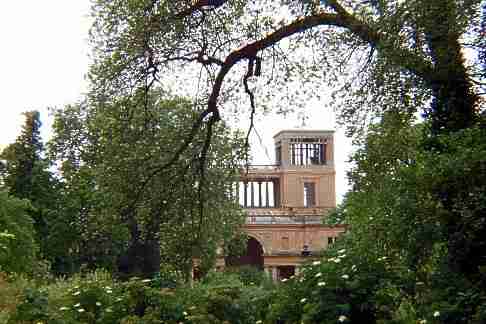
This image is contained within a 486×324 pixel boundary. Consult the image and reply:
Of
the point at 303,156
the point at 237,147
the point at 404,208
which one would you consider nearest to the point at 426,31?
the point at 404,208

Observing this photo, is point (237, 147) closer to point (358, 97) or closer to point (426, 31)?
point (358, 97)

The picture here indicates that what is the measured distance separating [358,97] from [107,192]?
16.3 ft

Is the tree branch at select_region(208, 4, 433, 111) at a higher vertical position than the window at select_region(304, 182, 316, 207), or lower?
lower

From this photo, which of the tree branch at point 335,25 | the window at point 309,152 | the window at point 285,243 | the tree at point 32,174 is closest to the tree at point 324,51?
the tree branch at point 335,25

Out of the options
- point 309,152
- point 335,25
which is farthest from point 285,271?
point 335,25

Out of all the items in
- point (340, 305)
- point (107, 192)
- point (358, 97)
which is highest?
point (358, 97)

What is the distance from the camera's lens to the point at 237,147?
13.2 m

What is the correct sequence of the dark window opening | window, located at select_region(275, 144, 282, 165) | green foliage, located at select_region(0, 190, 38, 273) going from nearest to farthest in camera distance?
green foliage, located at select_region(0, 190, 38, 273) → the dark window opening → window, located at select_region(275, 144, 282, 165)

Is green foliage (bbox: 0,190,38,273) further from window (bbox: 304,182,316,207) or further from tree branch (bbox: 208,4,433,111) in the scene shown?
window (bbox: 304,182,316,207)

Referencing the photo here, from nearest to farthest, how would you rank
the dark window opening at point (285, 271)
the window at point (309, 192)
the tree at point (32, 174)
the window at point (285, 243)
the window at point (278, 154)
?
1. the tree at point (32, 174)
2. the dark window opening at point (285, 271)
3. the window at point (285, 243)
4. the window at point (309, 192)
5. the window at point (278, 154)

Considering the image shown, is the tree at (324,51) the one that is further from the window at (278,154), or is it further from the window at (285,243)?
the window at (278,154)

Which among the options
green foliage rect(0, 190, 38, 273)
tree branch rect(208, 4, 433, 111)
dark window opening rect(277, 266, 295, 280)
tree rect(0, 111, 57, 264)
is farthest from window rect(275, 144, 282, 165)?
tree branch rect(208, 4, 433, 111)

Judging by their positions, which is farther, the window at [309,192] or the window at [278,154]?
the window at [278,154]

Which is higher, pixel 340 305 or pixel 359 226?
pixel 359 226
